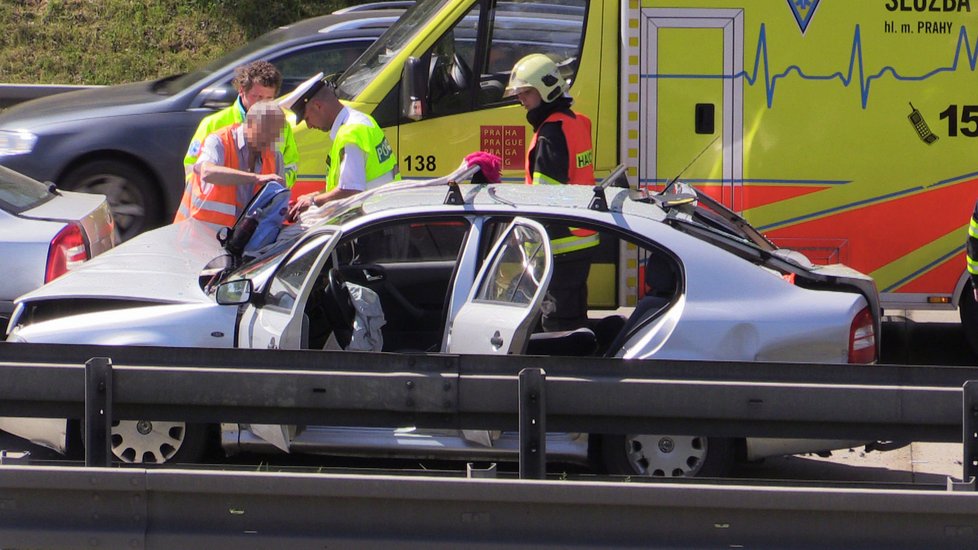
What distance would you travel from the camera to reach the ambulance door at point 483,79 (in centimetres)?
844

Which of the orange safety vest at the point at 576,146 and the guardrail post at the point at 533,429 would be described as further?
the orange safety vest at the point at 576,146

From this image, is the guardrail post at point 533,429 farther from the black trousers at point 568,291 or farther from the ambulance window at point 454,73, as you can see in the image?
the ambulance window at point 454,73

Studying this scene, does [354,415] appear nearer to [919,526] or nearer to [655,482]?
[655,482]

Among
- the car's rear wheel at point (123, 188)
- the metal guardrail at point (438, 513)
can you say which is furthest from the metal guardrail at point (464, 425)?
the car's rear wheel at point (123, 188)

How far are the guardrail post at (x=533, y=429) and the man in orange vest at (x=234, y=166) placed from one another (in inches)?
128

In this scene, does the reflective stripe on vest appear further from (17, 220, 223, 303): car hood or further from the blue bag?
(17, 220, 223, 303): car hood

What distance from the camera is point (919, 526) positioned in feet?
13.7

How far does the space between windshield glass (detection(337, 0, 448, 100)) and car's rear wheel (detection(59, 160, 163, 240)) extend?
70.3 inches

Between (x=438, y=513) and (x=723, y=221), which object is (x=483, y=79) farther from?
(x=438, y=513)

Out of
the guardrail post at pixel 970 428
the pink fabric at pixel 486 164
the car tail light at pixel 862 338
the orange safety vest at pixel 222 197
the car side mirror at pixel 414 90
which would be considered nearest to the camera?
the guardrail post at pixel 970 428

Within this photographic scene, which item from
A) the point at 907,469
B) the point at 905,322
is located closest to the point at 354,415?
the point at 907,469

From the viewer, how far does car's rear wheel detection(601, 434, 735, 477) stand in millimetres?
5785

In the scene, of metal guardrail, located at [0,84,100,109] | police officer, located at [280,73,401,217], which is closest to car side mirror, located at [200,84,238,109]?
police officer, located at [280,73,401,217]

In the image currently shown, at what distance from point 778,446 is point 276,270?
89.9 inches
